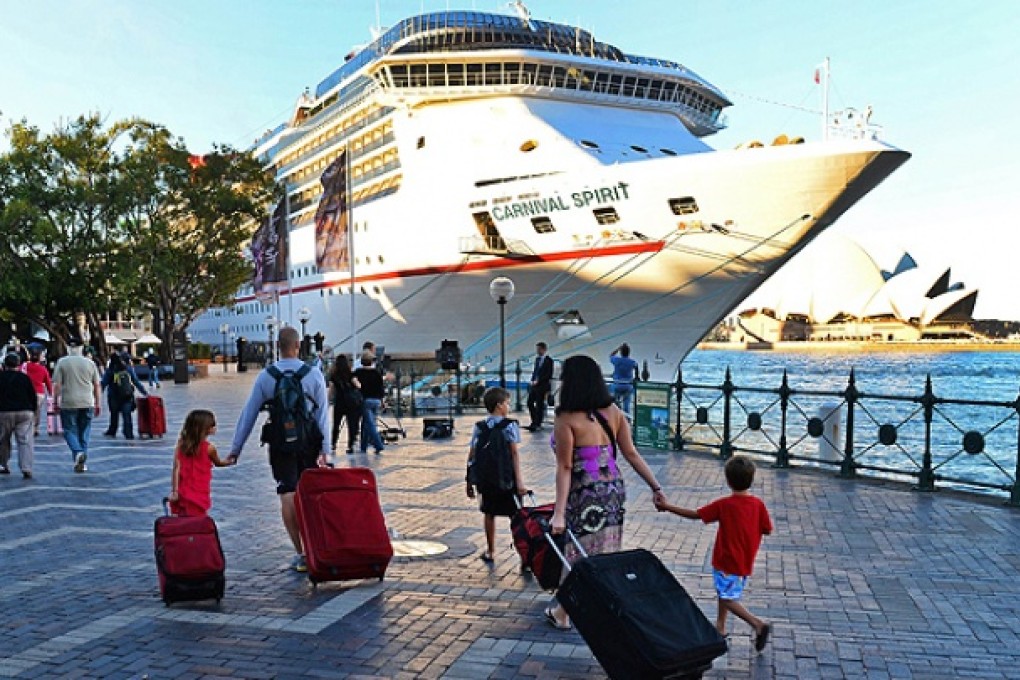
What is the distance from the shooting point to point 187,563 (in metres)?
5.30

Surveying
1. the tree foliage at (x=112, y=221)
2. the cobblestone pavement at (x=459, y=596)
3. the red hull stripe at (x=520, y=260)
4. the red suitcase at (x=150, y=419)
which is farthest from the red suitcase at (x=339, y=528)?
the tree foliage at (x=112, y=221)

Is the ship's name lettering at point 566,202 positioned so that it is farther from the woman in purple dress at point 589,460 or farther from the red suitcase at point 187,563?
the red suitcase at point 187,563

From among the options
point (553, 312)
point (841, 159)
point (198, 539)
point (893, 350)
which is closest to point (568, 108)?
point (553, 312)

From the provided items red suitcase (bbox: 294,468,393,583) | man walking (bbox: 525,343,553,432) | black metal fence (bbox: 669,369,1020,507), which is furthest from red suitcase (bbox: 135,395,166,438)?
red suitcase (bbox: 294,468,393,583)

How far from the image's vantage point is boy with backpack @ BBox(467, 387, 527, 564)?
235 inches

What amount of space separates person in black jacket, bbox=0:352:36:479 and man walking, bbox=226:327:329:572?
5.59m

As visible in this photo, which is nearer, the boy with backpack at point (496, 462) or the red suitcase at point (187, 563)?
the red suitcase at point (187, 563)

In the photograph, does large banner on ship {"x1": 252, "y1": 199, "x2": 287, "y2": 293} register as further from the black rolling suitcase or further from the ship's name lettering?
the black rolling suitcase

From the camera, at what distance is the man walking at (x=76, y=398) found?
10.6 meters

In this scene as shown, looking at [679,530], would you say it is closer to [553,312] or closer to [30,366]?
[30,366]

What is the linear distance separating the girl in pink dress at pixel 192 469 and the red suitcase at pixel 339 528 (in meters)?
0.80

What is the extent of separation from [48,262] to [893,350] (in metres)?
87.2

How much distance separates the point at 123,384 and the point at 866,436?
18512mm

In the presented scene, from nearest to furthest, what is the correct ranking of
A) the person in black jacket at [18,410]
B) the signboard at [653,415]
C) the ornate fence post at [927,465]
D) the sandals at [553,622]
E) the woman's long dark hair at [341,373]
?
the sandals at [553,622] → the ornate fence post at [927,465] → the person in black jacket at [18,410] → the woman's long dark hair at [341,373] → the signboard at [653,415]
